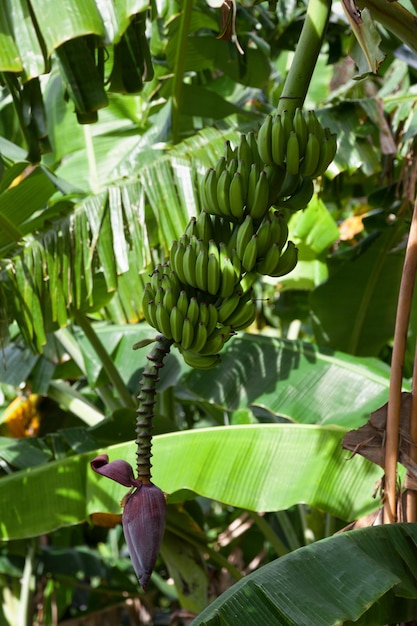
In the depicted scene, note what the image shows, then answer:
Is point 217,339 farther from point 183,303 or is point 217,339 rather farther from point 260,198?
point 260,198

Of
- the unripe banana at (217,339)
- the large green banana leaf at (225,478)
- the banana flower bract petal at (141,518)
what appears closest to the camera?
the banana flower bract petal at (141,518)

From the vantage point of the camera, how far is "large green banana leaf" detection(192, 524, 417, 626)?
967mm

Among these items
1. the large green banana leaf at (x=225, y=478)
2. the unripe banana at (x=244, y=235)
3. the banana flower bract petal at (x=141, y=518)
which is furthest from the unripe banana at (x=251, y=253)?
the large green banana leaf at (x=225, y=478)

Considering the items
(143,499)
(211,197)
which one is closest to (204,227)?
(211,197)

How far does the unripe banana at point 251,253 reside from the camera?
85 cm

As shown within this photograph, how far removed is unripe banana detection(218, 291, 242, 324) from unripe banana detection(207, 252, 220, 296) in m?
0.02

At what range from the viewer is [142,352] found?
2.26m

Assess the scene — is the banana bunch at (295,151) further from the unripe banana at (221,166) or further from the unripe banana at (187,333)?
the unripe banana at (187,333)

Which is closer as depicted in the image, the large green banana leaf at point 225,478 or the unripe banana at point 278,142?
the unripe banana at point 278,142

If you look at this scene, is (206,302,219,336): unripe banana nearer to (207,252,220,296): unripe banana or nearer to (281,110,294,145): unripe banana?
(207,252,220,296): unripe banana

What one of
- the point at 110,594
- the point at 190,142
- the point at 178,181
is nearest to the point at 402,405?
the point at 178,181

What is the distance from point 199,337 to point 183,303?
4 cm

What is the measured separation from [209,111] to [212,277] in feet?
5.52

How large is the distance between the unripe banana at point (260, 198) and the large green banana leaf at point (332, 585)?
0.48 metres
